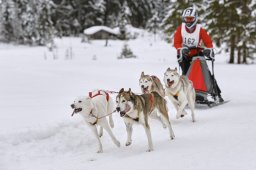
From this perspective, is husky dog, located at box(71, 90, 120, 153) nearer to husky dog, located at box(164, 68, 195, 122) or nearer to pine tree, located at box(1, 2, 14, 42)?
husky dog, located at box(164, 68, 195, 122)

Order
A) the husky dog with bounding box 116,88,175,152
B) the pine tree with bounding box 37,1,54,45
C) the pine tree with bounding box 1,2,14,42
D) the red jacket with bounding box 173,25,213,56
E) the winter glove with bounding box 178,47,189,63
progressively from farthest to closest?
1. the pine tree with bounding box 1,2,14,42
2. the pine tree with bounding box 37,1,54,45
3. the red jacket with bounding box 173,25,213,56
4. the winter glove with bounding box 178,47,189,63
5. the husky dog with bounding box 116,88,175,152

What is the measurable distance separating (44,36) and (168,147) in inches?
1334

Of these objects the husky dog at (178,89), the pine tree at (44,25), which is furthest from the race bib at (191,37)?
the pine tree at (44,25)

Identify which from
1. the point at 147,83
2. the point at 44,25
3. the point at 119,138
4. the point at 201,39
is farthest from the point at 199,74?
the point at 44,25

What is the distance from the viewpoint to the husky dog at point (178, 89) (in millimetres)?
7094

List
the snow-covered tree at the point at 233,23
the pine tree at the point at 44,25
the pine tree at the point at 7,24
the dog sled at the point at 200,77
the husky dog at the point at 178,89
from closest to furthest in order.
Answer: the husky dog at the point at 178,89
the dog sled at the point at 200,77
the snow-covered tree at the point at 233,23
the pine tree at the point at 44,25
the pine tree at the point at 7,24

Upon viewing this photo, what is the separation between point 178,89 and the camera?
716cm

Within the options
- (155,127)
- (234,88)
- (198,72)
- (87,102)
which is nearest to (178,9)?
(234,88)

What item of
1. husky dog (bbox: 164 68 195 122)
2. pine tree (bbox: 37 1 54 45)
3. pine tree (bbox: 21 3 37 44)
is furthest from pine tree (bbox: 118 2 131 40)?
husky dog (bbox: 164 68 195 122)

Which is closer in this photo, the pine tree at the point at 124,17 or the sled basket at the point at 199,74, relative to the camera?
the sled basket at the point at 199,74

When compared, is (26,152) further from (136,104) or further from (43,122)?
(136,104)

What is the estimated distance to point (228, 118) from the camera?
740 cm

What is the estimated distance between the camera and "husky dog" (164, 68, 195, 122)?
709 centimetres

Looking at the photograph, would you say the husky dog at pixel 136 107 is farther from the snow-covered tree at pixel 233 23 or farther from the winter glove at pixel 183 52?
the snow-covered tree at pixel 233 23
